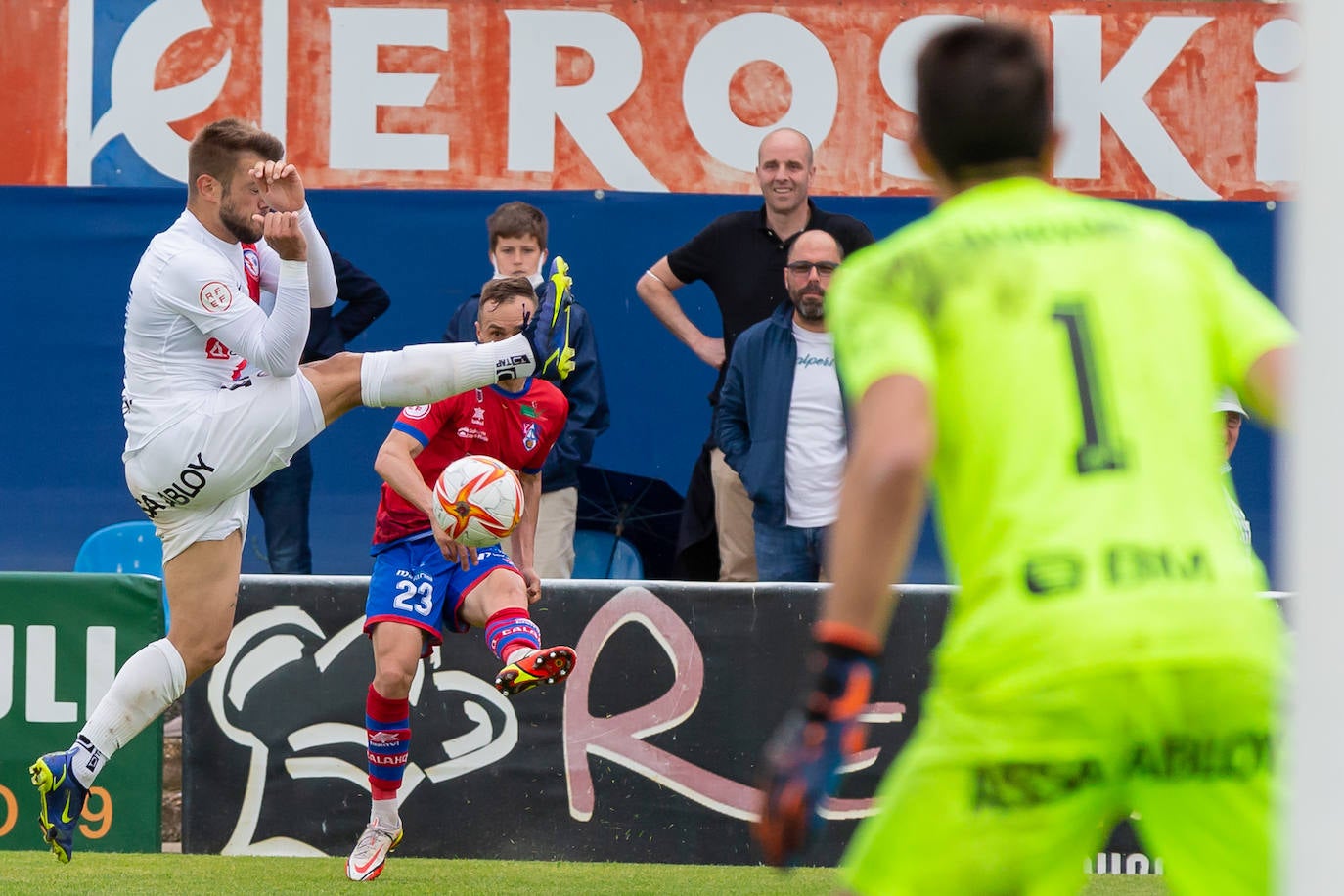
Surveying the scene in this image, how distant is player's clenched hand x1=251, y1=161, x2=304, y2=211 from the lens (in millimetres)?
5953

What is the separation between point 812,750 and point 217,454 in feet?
13.8

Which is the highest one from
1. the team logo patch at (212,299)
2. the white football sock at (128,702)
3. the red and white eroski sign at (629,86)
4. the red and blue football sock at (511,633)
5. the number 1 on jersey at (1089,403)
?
the red and white eroski sign at (629,86)

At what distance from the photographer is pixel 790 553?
7488 millimetres

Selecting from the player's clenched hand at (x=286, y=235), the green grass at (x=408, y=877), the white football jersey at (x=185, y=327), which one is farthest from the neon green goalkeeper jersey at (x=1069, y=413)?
the green grass at (x=408, y=877)

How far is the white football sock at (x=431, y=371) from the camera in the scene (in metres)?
6.12

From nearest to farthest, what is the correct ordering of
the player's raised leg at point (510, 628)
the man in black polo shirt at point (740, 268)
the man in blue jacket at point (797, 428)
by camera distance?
the player's raised leg at point (510, 628)
the man in blue jacket at point (797, 428)
the man in black polo shirt at point (740, 268)

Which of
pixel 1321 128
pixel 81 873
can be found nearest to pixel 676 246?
pixel 81 873

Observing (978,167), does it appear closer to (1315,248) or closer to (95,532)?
(1315,248)

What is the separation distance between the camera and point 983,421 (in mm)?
2391

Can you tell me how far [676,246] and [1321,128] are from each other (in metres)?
6.92

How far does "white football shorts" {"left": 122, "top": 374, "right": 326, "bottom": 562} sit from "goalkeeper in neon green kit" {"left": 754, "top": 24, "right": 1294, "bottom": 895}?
397cm

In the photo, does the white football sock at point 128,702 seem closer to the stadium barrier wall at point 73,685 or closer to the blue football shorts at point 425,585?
the blue football shorts at point 425,585

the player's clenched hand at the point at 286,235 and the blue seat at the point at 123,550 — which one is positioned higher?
the player's clenched hand at the point at 286,235

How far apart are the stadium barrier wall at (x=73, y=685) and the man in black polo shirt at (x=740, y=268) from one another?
251 cm
